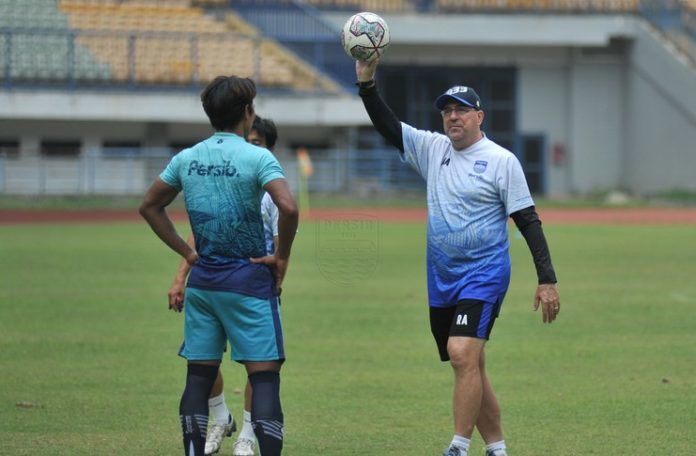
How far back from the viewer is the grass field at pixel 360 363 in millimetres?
8781

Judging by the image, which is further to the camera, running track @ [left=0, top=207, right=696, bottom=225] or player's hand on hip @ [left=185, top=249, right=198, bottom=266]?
running track @ [left=0, top=207, right=696, bottom=225]

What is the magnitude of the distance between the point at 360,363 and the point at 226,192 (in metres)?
5.36

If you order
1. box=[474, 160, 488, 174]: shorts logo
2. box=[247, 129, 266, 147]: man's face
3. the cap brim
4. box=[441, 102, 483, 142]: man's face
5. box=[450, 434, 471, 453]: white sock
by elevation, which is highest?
the cap brim

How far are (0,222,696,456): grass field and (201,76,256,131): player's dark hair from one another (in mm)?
2498

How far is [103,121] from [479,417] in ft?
108

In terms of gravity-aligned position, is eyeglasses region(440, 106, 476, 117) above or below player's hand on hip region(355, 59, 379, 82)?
below

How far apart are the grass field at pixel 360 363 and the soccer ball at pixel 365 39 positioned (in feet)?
8.27

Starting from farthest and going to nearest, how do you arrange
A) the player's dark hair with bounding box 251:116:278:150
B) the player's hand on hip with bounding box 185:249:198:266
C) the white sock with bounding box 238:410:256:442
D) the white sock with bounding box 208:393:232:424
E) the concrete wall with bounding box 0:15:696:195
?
the concrete wall with bounding box 0:15:696:195, the player's dark hair with bounding box 251:116:278:150, the white sock with bounding box 208:393:232:424, the white sock with bounding box 238:410:256:442, the player's hand on hip with bounding box 185:249:198:266

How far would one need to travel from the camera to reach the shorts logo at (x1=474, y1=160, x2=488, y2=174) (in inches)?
303

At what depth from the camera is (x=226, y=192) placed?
6766 millimetres

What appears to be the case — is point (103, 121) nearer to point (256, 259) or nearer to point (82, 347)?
point (82, 347)

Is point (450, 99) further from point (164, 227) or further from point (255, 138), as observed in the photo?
point (164, 227)

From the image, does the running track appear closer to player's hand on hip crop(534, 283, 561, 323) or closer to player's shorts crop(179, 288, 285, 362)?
player's hand on hip crop(534, 283, 561, 323)

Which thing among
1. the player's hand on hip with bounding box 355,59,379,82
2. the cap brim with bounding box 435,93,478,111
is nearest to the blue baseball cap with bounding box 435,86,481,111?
the cap brim with bounding box 435,93,478,111
